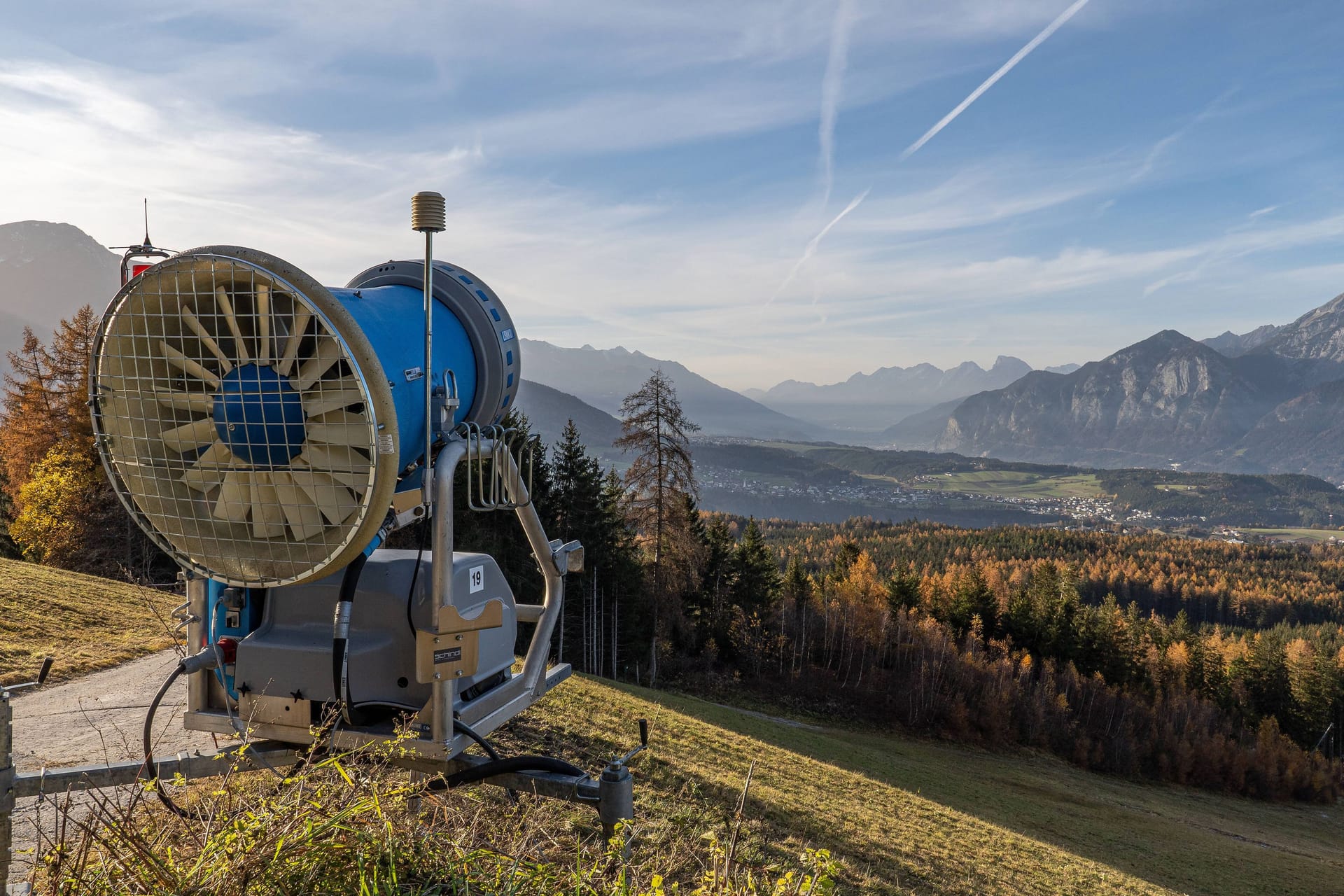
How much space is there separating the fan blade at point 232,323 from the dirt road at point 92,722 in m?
3.64

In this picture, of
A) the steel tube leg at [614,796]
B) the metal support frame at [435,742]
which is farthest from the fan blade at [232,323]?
the steel tube leg at [614,796]

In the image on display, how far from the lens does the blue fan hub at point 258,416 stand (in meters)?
3.35

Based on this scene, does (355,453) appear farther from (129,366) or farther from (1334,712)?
(1334,712)

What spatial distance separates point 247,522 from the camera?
3527mm

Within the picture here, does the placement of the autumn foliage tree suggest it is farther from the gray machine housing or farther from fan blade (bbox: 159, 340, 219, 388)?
fan blade (bbox: 159, 340, 219, 388)

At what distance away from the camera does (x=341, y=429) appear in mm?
3332

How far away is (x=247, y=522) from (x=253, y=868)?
1.67 metres

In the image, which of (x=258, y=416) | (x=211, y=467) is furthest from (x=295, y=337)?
(x=211, y=467)

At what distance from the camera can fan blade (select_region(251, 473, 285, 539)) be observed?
3.44 m

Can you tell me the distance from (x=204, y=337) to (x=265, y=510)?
0.86m

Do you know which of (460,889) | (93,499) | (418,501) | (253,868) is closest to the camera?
(253,868)

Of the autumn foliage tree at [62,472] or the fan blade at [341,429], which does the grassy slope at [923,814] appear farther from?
the autumn foliage tree at [62,472]

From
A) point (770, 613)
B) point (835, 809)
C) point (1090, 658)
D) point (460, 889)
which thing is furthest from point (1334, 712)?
point (460, 889)

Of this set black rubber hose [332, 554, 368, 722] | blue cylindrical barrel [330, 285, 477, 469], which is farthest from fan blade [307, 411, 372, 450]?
black rubber hose [332, 554, 368, 722]
